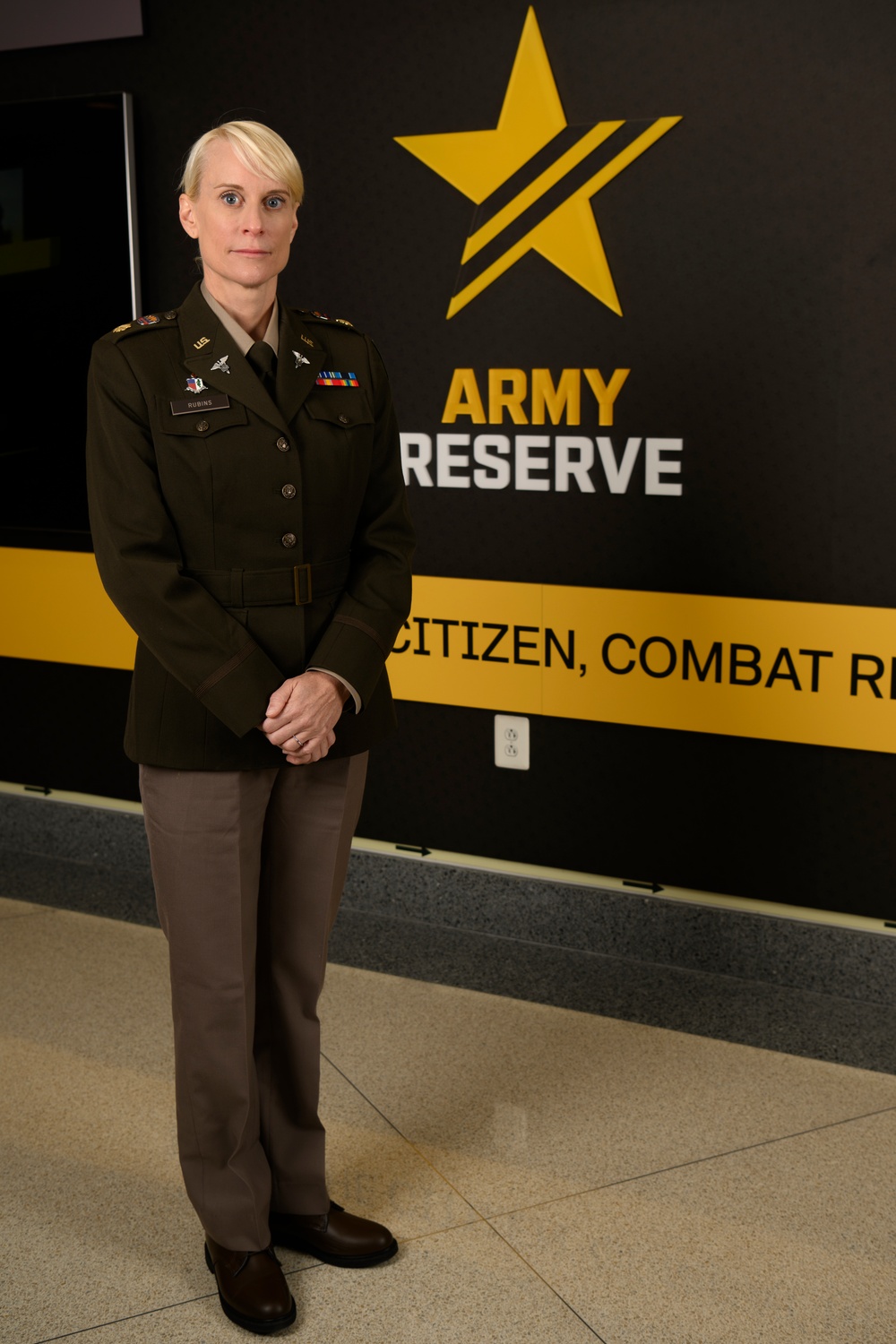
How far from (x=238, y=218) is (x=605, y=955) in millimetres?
2091

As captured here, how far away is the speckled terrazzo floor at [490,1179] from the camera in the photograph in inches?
78.4

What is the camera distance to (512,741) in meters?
3.33

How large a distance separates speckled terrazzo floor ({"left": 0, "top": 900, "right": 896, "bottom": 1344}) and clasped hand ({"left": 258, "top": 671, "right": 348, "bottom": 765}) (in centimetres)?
87

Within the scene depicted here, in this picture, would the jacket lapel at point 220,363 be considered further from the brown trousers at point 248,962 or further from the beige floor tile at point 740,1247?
the beige floor tile at point 740,1247

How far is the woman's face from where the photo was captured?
69.3 inches

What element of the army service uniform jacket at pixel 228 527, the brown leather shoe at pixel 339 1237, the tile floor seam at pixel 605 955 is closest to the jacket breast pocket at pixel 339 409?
the army service uniform jacket at pixel 228 527

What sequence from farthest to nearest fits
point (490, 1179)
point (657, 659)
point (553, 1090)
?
point (657, 659) < point (553, 1090) < point (490, 1179)

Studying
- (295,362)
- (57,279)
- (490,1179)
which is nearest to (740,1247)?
(490,1179)

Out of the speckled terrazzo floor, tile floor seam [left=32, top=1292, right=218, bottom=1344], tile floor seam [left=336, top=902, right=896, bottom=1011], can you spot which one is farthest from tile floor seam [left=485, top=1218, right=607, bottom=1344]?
tile floor seam [left=336, top=902, right=896, bottom=1011]

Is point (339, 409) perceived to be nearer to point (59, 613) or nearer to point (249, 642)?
point (249, 642)

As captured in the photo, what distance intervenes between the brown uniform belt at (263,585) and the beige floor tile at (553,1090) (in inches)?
43.8

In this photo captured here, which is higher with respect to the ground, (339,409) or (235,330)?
(235,330)

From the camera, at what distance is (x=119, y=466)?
176 centimetres

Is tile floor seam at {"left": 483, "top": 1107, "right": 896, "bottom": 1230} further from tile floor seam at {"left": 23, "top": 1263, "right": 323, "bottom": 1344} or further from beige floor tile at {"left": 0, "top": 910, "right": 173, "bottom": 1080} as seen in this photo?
beige floor tile at {"left": 0, "top": 910, "right": 173, "bottom": 1080}
